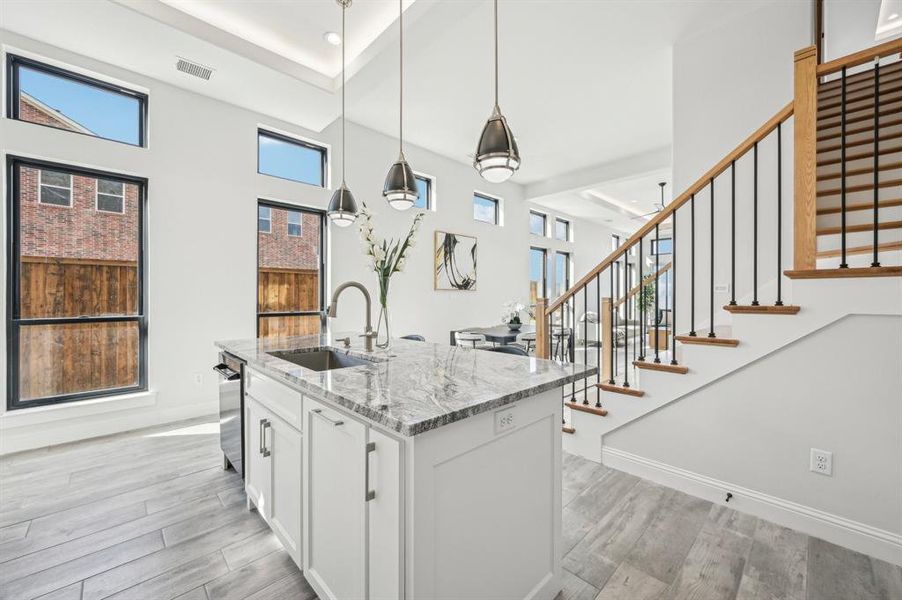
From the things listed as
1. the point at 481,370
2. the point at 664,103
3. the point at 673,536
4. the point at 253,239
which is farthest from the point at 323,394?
the point at 664,103

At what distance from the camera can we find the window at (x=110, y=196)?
3.58 meters

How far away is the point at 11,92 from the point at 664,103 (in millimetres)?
6159

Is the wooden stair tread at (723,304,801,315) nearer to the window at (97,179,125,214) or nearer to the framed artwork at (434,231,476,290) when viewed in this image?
the framed artwork at (434,231,476,290)

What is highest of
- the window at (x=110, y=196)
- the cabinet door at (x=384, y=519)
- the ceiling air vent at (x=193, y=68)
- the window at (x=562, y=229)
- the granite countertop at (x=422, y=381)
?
the ceiling air vent at (x=193, y=68)

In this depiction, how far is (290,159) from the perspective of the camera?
4.72 m

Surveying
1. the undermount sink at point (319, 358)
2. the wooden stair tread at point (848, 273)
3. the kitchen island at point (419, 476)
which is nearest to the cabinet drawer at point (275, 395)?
the kitchen island at point (419, 476)

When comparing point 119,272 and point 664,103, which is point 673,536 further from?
point 119,272

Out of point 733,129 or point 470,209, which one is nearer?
point 733,129

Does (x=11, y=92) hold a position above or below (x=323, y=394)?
above

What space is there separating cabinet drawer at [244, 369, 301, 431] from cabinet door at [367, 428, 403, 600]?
0.57m

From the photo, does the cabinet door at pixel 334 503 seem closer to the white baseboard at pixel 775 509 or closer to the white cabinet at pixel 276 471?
the white cabinet at pixel 276 471

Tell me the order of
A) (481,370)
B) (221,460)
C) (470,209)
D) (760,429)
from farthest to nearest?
(470,209)
(221,460)
(760,429)
(481,370)

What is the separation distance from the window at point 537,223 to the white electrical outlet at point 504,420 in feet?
24.1

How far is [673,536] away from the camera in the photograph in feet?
6.81
